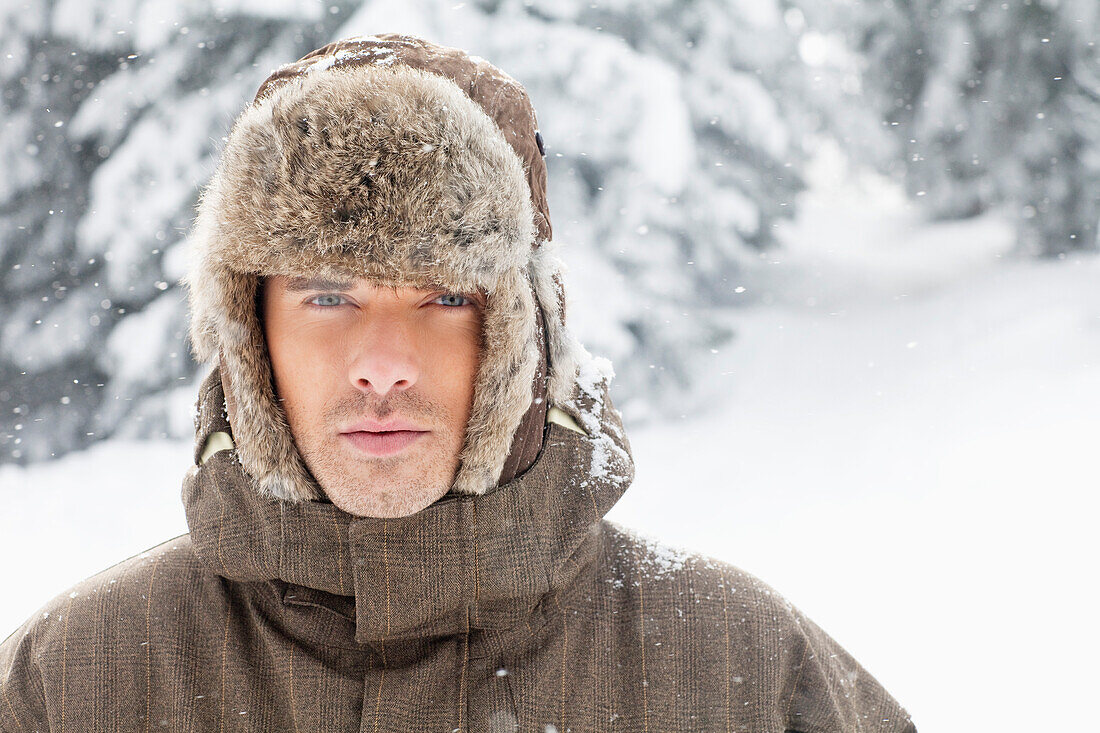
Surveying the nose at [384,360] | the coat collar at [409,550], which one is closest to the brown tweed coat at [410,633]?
the coat collar at [409,550]

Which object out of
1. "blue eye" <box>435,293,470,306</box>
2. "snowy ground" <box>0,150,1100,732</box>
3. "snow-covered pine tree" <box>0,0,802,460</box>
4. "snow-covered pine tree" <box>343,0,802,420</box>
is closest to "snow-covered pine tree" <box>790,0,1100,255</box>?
"snowy ground" <box>0,150,1100,732</box>

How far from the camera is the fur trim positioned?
1415 mm

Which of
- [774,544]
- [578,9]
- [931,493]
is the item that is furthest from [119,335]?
[931,493]

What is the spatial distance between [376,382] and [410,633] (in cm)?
46

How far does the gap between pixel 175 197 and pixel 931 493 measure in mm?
5187

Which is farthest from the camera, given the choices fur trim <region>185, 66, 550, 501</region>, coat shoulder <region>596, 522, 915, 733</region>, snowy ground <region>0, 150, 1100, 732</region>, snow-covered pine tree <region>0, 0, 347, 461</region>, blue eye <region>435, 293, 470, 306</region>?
snow-covered pine tree <region>0, 0, 347, 461</region>

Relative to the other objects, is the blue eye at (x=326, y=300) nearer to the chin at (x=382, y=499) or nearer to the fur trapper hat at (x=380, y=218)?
the fur trapper hat at (x=380, y=218)

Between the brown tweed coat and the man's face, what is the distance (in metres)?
0.08

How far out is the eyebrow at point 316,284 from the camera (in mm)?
1465

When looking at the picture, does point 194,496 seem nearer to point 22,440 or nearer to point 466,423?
point 466,423

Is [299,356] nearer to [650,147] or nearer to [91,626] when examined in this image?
[91,626]

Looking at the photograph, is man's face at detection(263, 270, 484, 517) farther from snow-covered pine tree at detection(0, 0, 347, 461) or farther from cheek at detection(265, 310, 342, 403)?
snow-covered pine tree at detection(0, 0, 347, 461)

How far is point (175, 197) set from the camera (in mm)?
5395

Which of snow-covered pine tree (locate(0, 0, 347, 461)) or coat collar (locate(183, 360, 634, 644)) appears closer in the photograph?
coat collar (locate(183, 360, 634, 644))
